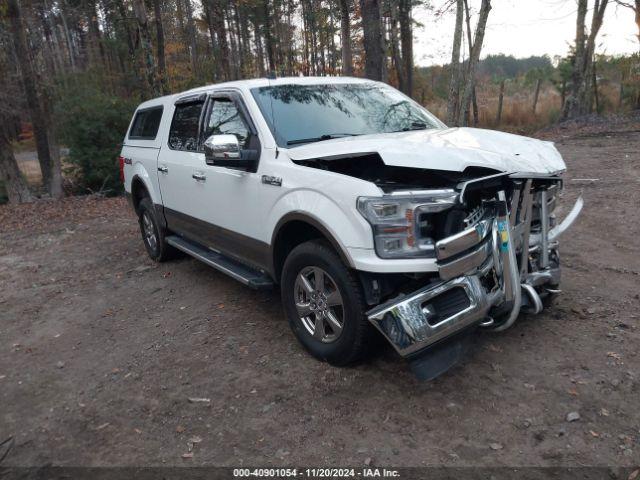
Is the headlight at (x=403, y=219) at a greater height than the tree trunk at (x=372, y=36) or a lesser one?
lesser

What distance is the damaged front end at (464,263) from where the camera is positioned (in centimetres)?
296

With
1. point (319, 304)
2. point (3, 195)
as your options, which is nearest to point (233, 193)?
point (319, 304)

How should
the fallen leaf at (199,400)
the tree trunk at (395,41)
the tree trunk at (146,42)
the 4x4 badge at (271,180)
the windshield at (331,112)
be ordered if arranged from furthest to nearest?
the tree trunk at (395,41)
the tree trunk at (146,42)
the windshield at (331,112)
the 4x4 badge at (271,180)
the fallen leaf at (199,400)

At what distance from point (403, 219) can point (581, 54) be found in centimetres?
1834

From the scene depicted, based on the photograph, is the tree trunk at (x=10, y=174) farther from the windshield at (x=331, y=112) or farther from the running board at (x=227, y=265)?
the windshield at (x=331, y=112)

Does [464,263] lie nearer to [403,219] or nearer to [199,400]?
[403,219]

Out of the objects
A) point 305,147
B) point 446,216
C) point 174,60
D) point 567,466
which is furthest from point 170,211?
point 174,60

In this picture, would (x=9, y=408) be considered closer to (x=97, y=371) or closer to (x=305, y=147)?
(x=97, y=371)

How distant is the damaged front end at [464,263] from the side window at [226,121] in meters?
1.87

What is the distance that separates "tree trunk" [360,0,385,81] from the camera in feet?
38.7

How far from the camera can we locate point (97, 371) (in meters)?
4.01

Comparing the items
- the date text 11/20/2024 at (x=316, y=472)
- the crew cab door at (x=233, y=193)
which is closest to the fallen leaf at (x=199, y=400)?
the date text 11/20/2024 at (x=316, y=472)

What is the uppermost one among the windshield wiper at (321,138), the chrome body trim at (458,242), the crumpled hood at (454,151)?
the windshield wiper at (321,138)

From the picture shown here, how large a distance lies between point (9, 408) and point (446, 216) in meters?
3.24
